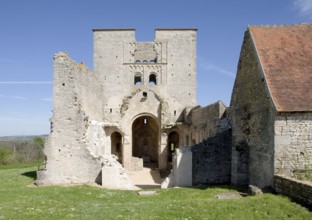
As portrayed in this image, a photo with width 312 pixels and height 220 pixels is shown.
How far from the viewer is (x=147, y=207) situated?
9914mm

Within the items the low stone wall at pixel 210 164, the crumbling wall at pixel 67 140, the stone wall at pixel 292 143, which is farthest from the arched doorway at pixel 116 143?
the stone wall at pixel 292 143

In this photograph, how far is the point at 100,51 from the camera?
92.6 ft

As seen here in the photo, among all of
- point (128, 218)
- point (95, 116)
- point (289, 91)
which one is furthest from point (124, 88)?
point (128, 218)

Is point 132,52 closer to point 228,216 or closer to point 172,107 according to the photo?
point 172,107

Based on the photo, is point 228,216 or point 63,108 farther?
point 63,108

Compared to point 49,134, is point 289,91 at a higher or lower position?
higher

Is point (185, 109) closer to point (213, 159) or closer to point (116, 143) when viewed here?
point (116, 143)

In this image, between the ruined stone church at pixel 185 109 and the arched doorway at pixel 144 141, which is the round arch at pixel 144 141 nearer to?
the arched doorway at pixel 144 141

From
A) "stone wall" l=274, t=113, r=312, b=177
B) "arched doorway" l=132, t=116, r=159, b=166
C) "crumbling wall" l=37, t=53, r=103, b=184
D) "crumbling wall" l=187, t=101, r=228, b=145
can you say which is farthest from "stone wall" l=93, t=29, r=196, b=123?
"stone wall" l=274, t=113, r=312, b=177

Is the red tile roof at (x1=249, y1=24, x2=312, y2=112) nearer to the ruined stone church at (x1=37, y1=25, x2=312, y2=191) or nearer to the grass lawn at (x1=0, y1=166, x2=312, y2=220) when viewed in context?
the ruined stone church at (x1=37, y1=25, x2=312, y2=191)

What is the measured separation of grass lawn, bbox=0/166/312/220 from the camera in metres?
8.43

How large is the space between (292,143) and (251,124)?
8.07 ft

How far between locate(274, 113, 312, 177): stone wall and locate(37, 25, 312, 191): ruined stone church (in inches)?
1.4

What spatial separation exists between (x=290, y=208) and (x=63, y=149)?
39.5 feet
